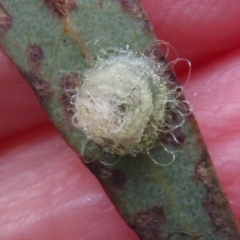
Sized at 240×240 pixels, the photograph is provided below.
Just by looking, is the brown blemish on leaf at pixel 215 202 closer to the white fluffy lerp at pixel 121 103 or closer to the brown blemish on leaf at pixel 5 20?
the white fluffy lerp at pixel 121 103

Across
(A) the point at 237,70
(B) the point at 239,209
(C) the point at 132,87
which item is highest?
(C) the point at 132,87

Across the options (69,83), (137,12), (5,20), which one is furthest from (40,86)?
(137,12)

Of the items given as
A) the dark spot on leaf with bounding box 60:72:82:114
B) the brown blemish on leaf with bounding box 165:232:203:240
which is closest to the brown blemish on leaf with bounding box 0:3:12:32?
the dark spot on leaf with bounding box 60:72:82:114

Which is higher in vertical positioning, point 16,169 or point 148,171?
point 148,171

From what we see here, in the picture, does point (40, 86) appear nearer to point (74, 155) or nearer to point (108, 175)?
point (108, 175)

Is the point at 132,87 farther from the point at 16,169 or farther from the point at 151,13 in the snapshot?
the point at 16,169

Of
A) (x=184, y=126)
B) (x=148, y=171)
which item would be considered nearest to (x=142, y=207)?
(x=148, y=171)
